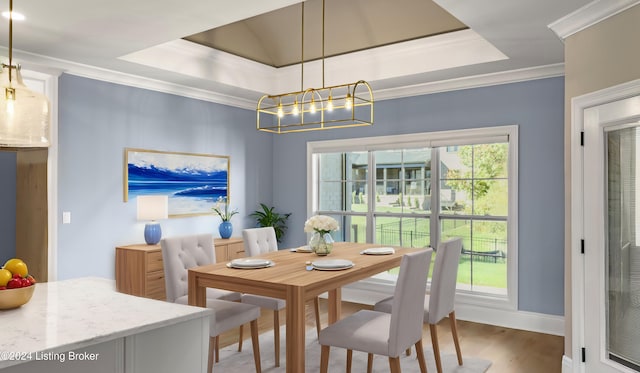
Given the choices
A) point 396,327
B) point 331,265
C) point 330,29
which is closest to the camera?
point 396,327

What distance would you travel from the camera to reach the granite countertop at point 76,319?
1.49 metres

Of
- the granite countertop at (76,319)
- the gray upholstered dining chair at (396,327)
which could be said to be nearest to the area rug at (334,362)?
the gray upholstered dining chair at (396,327)

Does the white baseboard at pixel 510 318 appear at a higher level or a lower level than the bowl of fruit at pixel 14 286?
lower

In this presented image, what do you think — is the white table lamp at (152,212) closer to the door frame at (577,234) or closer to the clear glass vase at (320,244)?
the clear glass vase at (320,244)

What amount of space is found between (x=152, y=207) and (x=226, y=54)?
1.82m

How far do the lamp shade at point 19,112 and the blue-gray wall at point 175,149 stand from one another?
236 cm

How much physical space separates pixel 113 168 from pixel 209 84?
1335 millimetres

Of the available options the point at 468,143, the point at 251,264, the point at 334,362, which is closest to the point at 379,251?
the point at 334,362

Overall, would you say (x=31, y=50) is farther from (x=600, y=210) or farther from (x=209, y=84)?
(x=600, y=210)

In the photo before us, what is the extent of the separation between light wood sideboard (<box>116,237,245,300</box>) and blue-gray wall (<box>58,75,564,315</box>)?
127 mm

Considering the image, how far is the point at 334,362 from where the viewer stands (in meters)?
3.59

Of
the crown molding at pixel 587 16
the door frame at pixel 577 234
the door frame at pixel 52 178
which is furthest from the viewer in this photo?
the door frame at pixel 52 178

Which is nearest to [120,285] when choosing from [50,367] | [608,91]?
[50,367]

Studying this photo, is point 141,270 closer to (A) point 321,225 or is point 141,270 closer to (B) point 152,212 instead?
(B) point 152,212
